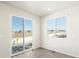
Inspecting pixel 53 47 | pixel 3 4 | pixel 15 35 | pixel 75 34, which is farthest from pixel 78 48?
pixel 3 4

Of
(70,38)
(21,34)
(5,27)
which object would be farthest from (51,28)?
(5,27)

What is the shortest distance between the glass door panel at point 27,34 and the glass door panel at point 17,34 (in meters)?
0.32

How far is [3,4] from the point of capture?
3.48m

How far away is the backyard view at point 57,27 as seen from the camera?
456 centimetres

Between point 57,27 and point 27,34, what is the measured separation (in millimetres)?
1942

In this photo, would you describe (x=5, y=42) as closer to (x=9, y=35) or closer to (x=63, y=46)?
(x=9, y=35)

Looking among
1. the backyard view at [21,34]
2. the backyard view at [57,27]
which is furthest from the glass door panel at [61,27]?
the backyard view at [21,34]

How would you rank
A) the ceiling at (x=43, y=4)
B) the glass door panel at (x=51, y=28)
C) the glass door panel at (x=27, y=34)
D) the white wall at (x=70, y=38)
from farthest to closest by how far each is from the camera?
1. the glass door panel at (x=51, y=28)
2. the glass door panel at (x=27, y=34)
3. the white wall at (x=70, y=38)
4. the ceiling at (x=43, y=4)

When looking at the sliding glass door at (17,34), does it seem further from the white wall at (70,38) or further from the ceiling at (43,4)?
the white wall at (70,38)

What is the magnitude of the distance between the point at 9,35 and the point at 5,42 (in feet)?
1.24

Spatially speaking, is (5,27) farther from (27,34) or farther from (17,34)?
(27,34)

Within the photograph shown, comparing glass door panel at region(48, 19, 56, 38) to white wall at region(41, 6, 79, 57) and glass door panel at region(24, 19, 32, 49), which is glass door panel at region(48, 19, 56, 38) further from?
glass door panel at region(24, 19, 32, 49)

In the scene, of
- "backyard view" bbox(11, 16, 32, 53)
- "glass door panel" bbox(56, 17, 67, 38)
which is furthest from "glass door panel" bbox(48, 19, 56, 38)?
"backyard view" bbox(11, 16, 32, 53)

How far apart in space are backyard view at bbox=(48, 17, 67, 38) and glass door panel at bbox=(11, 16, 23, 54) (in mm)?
1911
